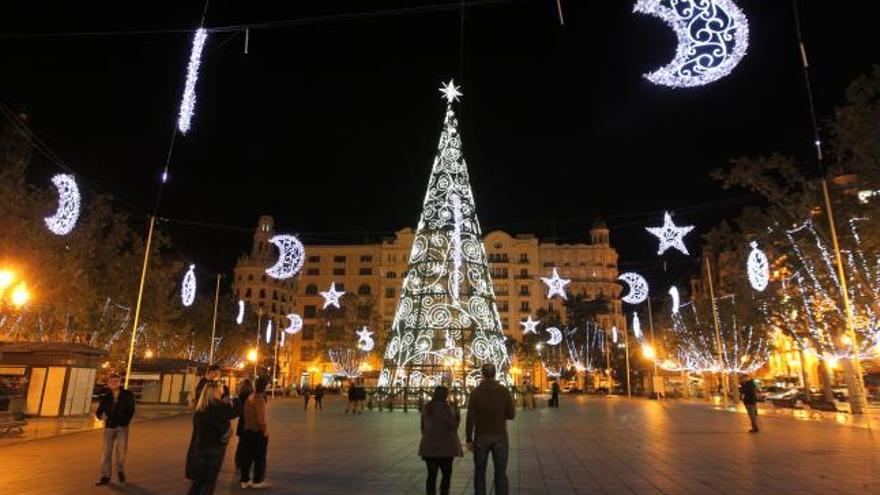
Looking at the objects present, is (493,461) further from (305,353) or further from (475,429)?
(305,353)

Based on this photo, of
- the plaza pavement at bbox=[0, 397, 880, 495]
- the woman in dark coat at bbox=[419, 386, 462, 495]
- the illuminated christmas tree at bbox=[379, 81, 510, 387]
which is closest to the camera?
the woman in dark coat at bbox=[419, 386, 462, 495]

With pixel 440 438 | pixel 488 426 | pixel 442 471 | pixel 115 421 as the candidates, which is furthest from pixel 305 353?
pixel 488 426

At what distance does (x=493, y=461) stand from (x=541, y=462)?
5.30 metres

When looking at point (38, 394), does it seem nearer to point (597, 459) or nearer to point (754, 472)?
point (597, 459)

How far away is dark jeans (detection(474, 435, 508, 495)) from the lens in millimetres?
7008

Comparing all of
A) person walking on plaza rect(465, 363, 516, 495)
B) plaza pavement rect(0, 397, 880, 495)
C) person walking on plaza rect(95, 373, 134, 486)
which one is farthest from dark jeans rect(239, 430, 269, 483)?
person walking on plaza rect(465, 363, 516, 495)

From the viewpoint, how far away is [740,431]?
723 inches

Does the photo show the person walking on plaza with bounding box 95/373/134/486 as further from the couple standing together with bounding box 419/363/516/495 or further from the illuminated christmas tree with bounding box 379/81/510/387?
the illuminated christmas tree with bounding box 379/81/510/387

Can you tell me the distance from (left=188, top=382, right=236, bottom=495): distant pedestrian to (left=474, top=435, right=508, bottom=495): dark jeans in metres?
2.95

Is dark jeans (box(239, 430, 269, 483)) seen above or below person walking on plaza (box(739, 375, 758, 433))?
below

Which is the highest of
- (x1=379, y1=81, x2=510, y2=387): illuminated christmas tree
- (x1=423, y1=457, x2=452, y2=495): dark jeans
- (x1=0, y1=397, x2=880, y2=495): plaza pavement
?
(x1=379, y1=81, x2=510, y2=387): illuminated christmas tree

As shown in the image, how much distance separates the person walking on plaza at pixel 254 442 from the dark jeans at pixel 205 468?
2.37 m

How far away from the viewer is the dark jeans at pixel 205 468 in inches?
270

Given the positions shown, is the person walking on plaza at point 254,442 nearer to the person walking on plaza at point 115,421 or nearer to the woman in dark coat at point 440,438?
the person walking on plaza at point 115,421
